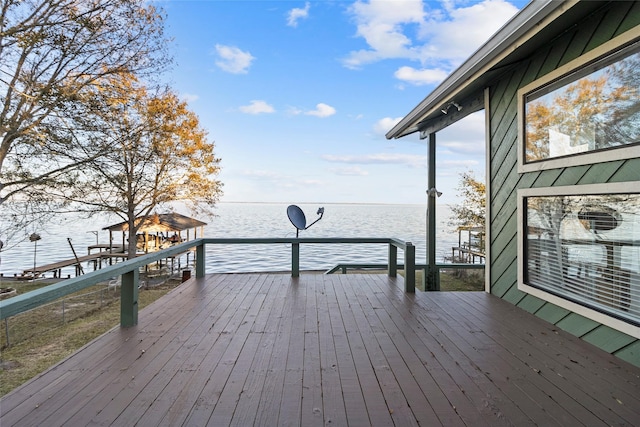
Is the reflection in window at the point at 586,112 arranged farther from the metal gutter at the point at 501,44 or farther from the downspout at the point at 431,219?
the downspout at the point at 431,219

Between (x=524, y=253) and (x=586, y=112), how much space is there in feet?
4.63

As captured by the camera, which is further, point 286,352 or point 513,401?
point 286,352

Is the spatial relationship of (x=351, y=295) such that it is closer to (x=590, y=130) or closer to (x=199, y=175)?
(x=590, y=130)

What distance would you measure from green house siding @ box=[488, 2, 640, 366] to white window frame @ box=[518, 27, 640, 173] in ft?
0.13

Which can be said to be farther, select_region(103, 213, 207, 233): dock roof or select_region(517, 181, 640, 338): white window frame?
select_region(103, 213, 207, 233): dock roof

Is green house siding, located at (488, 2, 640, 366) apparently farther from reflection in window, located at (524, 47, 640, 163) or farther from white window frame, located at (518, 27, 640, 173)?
reflection in window, located at (524, 47, 640, 163)

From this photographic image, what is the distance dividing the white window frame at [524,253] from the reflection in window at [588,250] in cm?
4

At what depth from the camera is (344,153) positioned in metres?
37.8

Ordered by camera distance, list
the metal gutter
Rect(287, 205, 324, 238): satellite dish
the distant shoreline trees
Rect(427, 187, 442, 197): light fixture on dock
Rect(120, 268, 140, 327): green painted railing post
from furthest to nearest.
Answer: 1. the distant shoreline trees
2. Rect(287, 205, 324, 238): satellite dish
3. Rect(427, 187, 442, 197): light fixture on dock
4. Rect(120, 268, 140, 327): green painted railing post
5. the metal gutter

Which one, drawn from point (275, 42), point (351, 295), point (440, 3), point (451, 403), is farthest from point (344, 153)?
point (451, 403)

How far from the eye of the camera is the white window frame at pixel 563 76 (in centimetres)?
228

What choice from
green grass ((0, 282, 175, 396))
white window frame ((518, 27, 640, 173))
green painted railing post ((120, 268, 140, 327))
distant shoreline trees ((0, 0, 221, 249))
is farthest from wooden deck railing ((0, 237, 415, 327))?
distant shoreline trees ((0, 0, 221, 249))

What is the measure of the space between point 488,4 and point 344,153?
3291 centimetres

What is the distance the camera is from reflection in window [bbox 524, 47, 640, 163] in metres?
2.32
